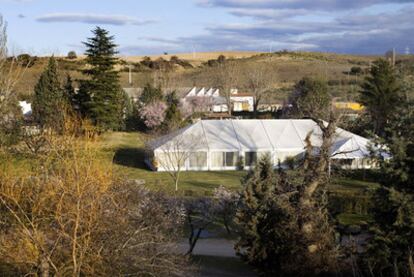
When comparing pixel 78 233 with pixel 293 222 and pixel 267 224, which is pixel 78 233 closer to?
pixel 293 222

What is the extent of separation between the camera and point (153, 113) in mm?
66812

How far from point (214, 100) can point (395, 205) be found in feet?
236

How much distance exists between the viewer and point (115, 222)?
44.5 ft

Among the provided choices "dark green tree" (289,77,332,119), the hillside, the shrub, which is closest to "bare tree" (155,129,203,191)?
"dark green tree" (289,77,332,119)

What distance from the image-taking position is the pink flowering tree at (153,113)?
218 ft

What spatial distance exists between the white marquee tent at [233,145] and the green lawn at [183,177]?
4.19 ft

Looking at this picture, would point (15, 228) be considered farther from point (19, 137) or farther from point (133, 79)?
point (133, 79)

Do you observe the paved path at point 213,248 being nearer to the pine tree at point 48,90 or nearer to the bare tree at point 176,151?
the bare tree at point 176,151

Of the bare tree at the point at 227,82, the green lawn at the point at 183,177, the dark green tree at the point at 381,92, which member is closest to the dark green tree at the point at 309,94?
the dark green tree at the point at 381,92

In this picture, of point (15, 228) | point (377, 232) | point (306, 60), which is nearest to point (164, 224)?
point (15, 228)

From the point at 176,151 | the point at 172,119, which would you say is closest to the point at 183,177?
the point at 176,151

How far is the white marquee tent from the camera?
149 ft

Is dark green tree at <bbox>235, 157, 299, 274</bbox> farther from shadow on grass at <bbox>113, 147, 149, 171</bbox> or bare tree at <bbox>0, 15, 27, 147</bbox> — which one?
shadow on grass at <bbox>113, 147, 149, 171</bbox>

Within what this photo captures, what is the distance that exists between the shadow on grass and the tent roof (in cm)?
231
